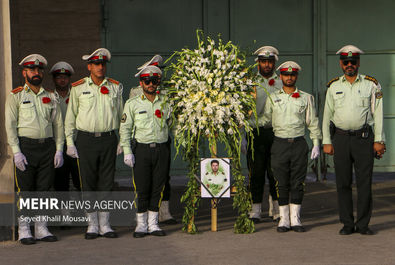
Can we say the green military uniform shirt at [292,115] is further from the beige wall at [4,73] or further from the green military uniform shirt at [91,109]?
the beige wall at [4,73]

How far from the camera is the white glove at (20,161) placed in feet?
25.3

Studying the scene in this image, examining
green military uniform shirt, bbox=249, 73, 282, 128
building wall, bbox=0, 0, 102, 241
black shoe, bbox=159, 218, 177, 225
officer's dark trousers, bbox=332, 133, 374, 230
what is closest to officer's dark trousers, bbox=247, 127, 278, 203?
green military uniform shirt, bbox=249, 73, 282, 128

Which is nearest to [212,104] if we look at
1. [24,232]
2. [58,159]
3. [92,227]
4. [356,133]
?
[356,133]

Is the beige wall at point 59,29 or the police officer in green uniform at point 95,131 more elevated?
the beige wall at point 59,29

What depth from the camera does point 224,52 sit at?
8102 millimetres

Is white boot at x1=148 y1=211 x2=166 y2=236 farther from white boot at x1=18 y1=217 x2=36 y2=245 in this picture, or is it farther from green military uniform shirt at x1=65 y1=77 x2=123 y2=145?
white boot at x1=18 y1=217 x2=36 y2=245

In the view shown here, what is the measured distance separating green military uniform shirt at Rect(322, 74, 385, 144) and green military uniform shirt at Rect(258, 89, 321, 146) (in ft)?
0.91

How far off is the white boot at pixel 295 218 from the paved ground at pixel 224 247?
125 mm

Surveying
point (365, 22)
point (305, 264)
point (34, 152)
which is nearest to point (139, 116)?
point (34, 152)

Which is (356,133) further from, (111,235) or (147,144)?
(111,235)

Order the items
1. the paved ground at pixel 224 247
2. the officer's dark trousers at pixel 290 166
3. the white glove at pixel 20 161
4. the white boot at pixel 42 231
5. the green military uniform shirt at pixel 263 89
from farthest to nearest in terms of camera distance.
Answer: the green military uniform shirt at pixel 263 89, the officer's dark trousers at pixel 290 166, the white boot at pixel 42 231, the white glove at pixel 20 161, the paved ground at pixel 224 247

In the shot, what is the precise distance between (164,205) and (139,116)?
4.82 feet

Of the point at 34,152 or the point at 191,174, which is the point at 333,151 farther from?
the point at 34,152

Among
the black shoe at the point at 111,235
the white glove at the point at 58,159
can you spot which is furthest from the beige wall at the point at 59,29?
the black shoe at the point at 111,235
